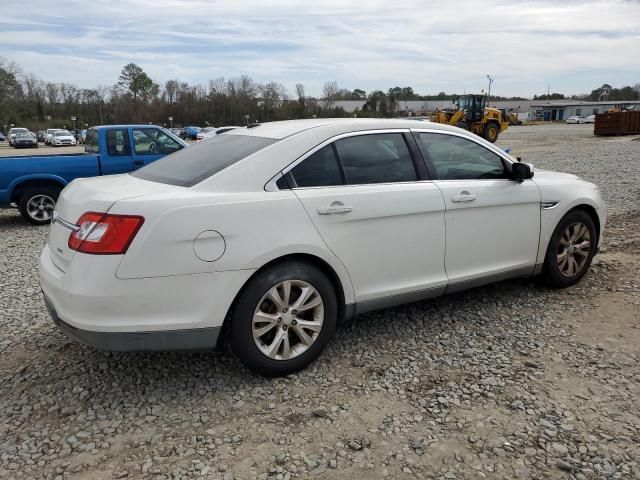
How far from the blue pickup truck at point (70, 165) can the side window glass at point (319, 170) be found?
6638 mm

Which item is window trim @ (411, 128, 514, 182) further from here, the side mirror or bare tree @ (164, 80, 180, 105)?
bare tree @ (164, 80, 180, 105)

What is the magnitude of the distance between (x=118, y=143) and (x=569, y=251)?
7689mm

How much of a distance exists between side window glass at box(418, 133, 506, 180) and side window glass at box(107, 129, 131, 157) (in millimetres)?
6944

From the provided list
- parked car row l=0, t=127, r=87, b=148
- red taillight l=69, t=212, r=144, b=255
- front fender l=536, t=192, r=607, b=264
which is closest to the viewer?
red taillight l=69, t=212, r=144, b=255

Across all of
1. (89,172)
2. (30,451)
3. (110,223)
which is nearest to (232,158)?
(110,223)

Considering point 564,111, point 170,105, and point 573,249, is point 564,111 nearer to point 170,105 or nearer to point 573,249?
point 170,105

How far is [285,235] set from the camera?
3172mm

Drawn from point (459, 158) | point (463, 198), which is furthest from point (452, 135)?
point (463, 198)

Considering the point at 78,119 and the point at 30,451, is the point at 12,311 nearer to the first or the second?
the point at 30,451

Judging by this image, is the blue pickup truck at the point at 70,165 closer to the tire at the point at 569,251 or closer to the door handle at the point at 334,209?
the door handle at the point at 334,209

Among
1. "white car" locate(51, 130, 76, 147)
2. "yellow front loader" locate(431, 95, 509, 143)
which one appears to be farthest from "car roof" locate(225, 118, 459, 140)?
"white car" locate(51, 130, 76, 147)

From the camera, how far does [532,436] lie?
110 inches

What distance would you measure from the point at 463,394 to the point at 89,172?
787 centimetres

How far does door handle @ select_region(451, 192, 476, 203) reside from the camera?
3.92m
